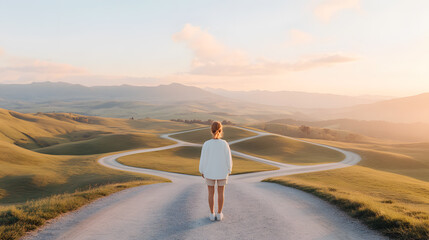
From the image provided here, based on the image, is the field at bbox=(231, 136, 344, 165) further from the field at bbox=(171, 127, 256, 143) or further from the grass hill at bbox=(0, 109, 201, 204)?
the grass hill at bbox=(0, 109, 201, 204)

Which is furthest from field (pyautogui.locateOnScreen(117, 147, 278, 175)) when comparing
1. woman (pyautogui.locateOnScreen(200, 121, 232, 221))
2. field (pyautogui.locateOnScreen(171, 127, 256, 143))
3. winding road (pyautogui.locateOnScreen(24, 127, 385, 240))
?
woman (pyautogui.locateOnScreen(200, 121, 232, 221))

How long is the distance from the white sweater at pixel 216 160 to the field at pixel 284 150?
51.2 m

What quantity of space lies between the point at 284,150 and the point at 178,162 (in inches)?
1251

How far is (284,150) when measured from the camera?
67250mm

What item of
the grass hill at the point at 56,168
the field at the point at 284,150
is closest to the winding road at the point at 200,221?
the grass hill at the point at 56,168

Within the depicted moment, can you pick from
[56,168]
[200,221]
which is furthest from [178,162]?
[200,221]

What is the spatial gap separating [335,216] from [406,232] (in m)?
2.90

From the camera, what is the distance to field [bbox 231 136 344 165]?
60675 mm

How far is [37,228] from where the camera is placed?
350 inches

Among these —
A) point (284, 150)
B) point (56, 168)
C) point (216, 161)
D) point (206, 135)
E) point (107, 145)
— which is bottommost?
point (107, 145)

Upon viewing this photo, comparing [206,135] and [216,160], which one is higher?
[216,160]

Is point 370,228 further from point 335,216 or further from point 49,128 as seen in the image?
point 49,128

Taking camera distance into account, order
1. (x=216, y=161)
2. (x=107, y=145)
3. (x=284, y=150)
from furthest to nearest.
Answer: (x=107, y=145) → (x=284, y=150) → (x=216, y=161)

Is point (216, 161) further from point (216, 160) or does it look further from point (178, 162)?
point (178, 162)
